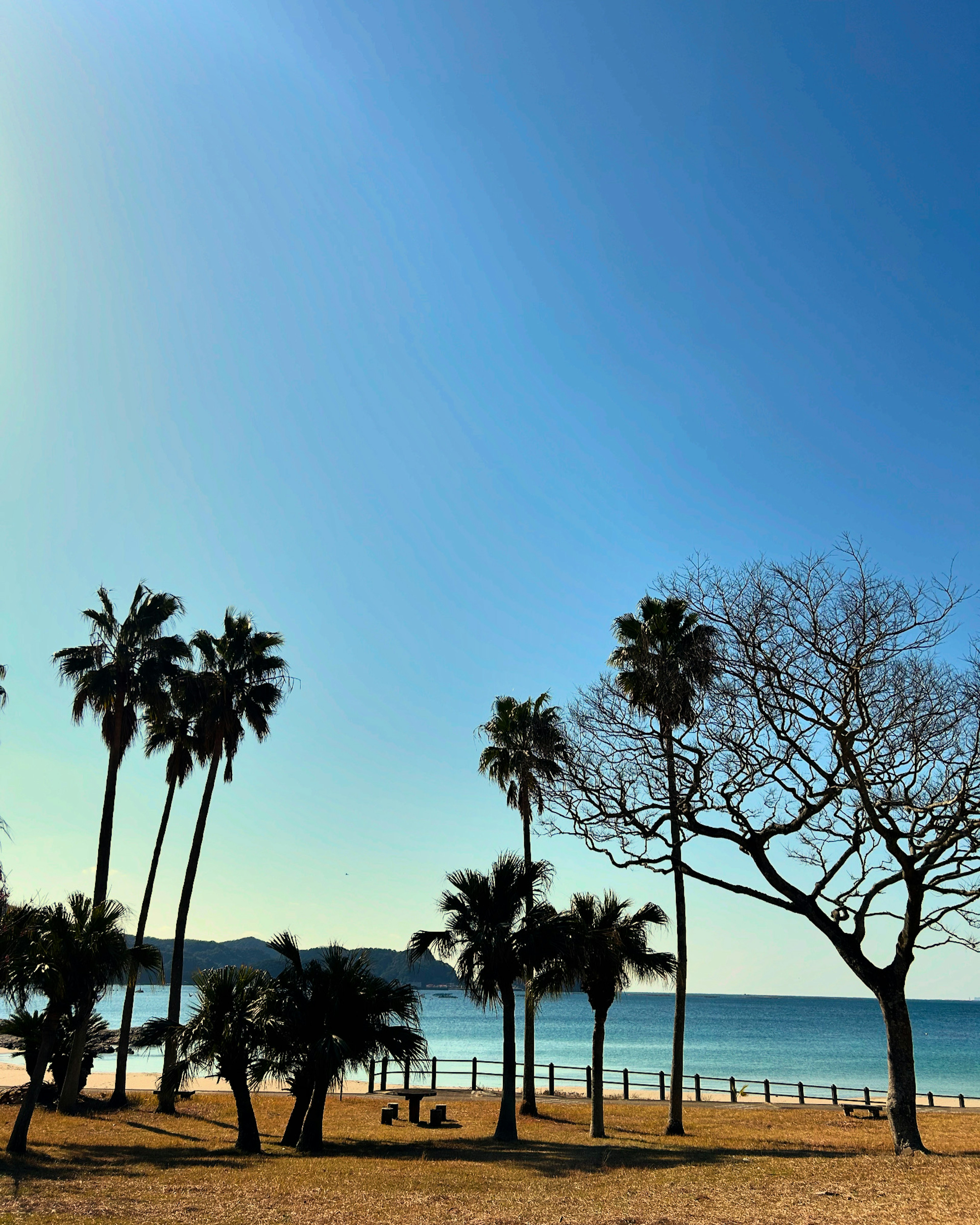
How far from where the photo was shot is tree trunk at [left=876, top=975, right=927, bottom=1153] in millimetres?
17359

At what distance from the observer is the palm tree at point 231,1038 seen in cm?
1786

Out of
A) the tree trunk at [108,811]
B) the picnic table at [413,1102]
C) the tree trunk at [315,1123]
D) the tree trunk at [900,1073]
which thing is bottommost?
the picnic table at [413,1102]

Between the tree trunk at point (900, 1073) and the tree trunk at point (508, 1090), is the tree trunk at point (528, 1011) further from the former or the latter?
the tree trunk at point (900, 1073)

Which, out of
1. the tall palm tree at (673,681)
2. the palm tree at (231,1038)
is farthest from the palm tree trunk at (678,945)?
the palm tree at (231,1038)

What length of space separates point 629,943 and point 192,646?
16.7 metres

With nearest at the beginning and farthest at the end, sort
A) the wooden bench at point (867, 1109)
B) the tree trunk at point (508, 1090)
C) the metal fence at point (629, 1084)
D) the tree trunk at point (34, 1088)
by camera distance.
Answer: the tree trunk at point (34, 1088) → the tree trunk at point (508, 1090) → the wooden bench at point (867, 1109) → the metal fence at point (629, 1084)

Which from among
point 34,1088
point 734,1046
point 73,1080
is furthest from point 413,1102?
point 734,1046

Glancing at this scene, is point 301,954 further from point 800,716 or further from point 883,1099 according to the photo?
point 883,1099

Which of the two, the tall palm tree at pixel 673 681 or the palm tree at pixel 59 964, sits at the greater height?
the tall palm tree at pixel 673 681

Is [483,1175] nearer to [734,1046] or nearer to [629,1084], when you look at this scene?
[629,1084]

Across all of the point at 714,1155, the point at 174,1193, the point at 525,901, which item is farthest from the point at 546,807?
the point at 174,1193

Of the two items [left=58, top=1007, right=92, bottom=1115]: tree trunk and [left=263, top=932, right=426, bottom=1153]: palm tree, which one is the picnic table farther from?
[left=58, top=1007, right=92, bottom=1115]: tree trunk

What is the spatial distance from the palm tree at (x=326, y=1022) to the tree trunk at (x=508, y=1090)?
2.43 metres

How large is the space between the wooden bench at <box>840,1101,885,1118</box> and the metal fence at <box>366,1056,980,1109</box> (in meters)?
0.24
